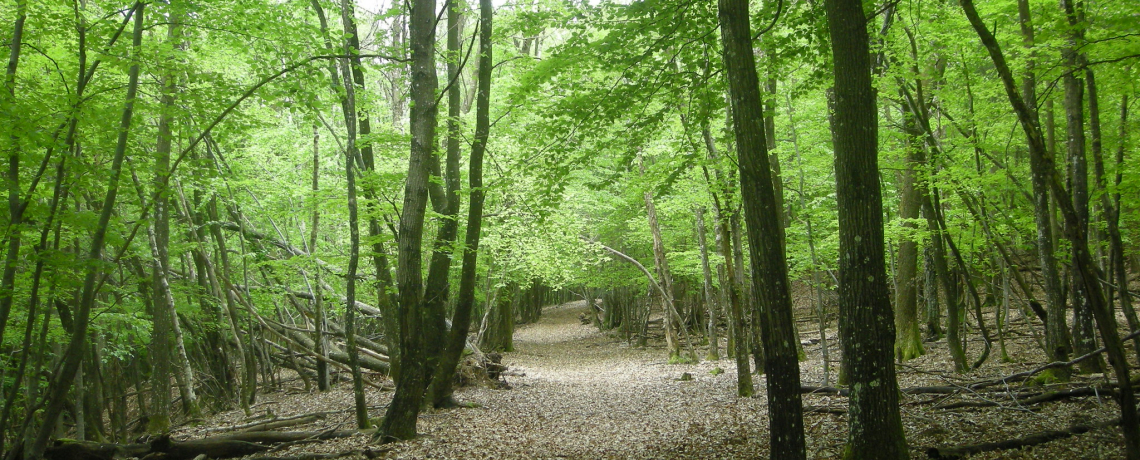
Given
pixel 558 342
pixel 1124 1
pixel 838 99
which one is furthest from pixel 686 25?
pixel 558 342

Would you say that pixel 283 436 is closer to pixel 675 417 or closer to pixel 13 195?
pixel 13 195

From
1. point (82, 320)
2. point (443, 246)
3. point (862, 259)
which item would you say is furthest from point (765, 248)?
point (82, 320)

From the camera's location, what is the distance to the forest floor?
575 cm

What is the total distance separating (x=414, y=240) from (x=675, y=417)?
4.53 meters

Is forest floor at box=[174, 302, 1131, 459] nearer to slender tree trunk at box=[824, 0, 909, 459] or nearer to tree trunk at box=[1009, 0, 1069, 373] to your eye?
tree trunk at box=[1009, 0, 1069, 373]

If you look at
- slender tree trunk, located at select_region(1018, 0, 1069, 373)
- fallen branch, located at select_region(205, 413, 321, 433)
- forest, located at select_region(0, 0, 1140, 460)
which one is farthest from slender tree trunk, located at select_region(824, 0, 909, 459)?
fallen branch, located at select_region(205, 413, 321, 433)

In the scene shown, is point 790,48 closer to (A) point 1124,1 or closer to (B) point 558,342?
(A) point 1124,1

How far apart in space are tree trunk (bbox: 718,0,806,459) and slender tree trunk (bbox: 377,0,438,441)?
3819mm

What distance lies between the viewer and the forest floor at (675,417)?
5750 millimetres

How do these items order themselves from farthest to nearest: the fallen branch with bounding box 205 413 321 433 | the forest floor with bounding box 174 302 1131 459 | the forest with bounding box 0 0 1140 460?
the fallen branch with bounding box 205 413 321 433
the forest floor with bounding box 174 302 1131 459
the forest with bounding box 0 0 1140 460

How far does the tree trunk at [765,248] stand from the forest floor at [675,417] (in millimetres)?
1298

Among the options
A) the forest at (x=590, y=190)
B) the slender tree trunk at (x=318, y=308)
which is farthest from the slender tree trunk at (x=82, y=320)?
the slender tree trunk at (x=318, y=308)

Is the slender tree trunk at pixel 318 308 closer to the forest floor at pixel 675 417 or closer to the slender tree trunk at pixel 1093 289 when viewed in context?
the forest floor at pixel 675 417

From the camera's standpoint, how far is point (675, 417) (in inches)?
341
